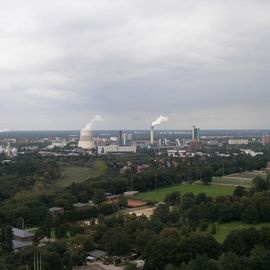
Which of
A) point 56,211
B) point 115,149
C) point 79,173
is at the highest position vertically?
point 115,149

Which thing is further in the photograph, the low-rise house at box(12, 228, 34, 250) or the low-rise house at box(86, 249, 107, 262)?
the low-rise house at box(12, 228, 34, 250)

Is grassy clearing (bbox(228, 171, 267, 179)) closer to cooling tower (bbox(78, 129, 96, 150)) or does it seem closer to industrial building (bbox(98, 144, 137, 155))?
industrial building (bbox(98, 144, 137, 155))

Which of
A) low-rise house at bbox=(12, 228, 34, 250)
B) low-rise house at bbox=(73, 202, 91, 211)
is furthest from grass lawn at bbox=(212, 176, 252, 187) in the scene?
low-rise house at bbox=(12, 228, 34, 250)

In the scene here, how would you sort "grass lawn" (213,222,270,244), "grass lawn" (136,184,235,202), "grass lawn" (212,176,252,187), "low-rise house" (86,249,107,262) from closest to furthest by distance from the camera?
"low-rise house" (86,249,107,262), "grass lawn" (213,222,270,244), "grass lawn" (136,184,235,202), "grass lawn" (212,176,252,187)

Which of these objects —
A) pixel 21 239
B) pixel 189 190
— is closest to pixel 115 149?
pixel 189 190

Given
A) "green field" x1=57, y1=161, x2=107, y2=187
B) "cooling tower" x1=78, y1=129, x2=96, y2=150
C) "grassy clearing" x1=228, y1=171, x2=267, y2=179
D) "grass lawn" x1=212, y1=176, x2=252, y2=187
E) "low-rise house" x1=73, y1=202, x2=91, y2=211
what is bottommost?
"low-rise house" x1=73, y1=202, x2=91, y2=211

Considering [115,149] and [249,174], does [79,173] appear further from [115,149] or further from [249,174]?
[115,149]

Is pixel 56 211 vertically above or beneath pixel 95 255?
above
